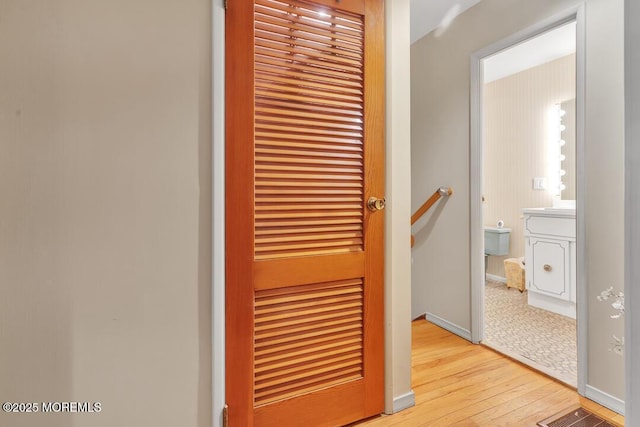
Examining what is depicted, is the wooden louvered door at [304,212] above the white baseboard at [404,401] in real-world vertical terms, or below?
above

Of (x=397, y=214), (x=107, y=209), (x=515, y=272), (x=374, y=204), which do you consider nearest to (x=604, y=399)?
(x=397, y=214)

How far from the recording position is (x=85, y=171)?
3.51 feet

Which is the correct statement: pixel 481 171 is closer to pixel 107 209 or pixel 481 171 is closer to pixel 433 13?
pixel 433 13

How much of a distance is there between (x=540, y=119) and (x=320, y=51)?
346 centimetres

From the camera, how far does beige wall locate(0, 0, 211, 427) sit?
1.01 m

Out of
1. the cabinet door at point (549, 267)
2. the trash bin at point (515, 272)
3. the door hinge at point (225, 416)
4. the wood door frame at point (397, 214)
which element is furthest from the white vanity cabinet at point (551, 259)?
the door hinge at point (225, 416)

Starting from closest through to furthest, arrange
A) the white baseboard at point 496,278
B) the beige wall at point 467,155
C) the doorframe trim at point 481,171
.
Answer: the beige wall at point 467,155, the doorframe trim at point 481,171, the white baseboard at point 496,278

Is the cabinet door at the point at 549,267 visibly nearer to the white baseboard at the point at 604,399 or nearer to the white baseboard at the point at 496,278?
the white baseboard at the point at 496,278

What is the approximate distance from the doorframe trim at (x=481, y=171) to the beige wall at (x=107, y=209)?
188 cm

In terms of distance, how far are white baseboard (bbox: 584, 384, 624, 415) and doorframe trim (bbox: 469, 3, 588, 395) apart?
26mm

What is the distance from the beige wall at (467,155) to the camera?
1.63 meters

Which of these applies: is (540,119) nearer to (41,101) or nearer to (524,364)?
(524,364)

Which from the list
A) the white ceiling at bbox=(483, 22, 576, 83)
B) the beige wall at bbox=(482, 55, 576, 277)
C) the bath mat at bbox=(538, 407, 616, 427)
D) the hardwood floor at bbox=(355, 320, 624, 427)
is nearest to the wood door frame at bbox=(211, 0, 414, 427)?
the hardwood floor at bbox=(355, 320, 624, 427)

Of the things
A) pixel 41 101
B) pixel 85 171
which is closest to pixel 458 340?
pixel 85 171
